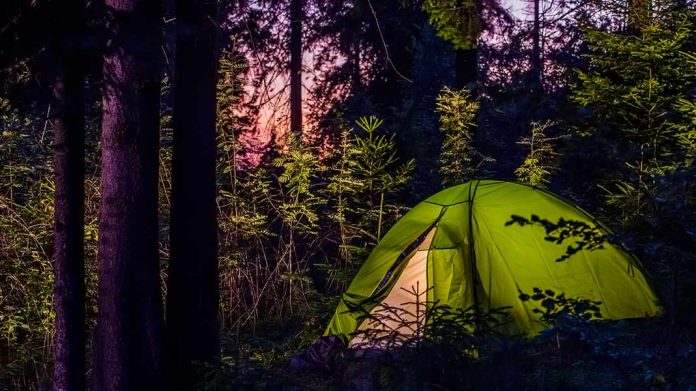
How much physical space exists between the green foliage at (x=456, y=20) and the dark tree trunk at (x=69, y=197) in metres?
5.09

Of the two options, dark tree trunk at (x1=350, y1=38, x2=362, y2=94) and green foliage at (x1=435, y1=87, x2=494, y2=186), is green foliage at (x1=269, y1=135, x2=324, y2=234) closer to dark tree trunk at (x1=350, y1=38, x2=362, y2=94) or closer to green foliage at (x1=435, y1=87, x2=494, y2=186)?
green foliage at (x1=435, y1=87, x2=494, y2=186)

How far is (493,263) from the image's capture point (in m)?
7.96

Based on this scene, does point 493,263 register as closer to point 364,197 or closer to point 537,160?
point 364,197

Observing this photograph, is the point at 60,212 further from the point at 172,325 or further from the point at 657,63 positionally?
the point at 657,63

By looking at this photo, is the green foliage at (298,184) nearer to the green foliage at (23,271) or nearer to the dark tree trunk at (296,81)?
the green foliage at (23,271)

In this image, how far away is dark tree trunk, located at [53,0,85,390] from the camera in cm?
633

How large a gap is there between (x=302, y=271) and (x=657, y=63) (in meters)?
4.82

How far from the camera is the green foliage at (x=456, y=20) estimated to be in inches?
407

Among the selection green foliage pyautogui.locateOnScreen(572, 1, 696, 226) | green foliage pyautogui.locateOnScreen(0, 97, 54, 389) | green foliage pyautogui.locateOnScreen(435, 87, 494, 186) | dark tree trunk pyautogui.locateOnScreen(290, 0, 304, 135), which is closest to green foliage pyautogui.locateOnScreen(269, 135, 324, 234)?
green foliage pyautogui.locateOnScreen(435, 87, 494, 186)

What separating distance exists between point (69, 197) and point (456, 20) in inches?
233

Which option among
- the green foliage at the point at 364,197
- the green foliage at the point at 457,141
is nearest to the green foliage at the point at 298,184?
the green foliage at the point at 364,197

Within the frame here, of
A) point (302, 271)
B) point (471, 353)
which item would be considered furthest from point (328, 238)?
point (471, 353)

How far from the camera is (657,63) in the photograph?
9836 mm

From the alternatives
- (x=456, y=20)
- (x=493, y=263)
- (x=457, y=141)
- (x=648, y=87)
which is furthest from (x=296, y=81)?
(x=493, y=263)
